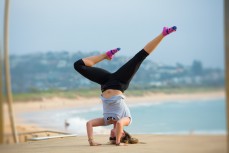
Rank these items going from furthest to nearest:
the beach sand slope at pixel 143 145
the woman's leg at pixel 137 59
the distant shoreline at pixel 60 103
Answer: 1. the distant shoreline at pixel 60 103
2. the woman's leg at pixel 137 59
3. the beach sand slope at pixel 143 145

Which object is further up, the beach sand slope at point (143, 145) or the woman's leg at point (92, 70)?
the woman's leg at point (92, 70)

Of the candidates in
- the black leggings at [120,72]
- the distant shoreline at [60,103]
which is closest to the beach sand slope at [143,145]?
the black leggings at [120,72]

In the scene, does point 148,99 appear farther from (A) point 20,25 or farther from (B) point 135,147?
(A) point 20,25

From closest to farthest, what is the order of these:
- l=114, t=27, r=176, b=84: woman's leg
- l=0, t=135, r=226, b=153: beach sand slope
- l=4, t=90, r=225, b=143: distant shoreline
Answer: l=0, t=135, r=226, b=153: beach sand slope, l=114, t=27, r=176, b=84: woman's leg, l=4, t=90, r=225, b=143: distant shoreline

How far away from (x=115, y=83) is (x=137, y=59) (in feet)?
0.37

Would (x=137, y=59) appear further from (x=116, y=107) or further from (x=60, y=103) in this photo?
(x=60, y=103)

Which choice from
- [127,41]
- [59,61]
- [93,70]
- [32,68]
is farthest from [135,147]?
[32,68]

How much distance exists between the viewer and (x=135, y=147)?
1.55 meters

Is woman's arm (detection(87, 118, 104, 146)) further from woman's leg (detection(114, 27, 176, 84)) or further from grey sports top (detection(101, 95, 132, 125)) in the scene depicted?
woman's leg (detection(114, 27, 176, 84))

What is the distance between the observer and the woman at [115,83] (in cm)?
163

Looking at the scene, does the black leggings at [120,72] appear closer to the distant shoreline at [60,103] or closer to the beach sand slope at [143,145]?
the beach sand slope at [143,145]

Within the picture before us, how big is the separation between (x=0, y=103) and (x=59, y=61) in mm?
3441

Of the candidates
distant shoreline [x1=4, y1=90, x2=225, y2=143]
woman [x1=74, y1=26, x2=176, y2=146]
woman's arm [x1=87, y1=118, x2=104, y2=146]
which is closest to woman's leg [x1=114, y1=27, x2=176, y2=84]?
woman [x1=74, y1=26, x2=176, y2=146]

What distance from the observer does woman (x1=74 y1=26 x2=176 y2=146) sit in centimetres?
163
